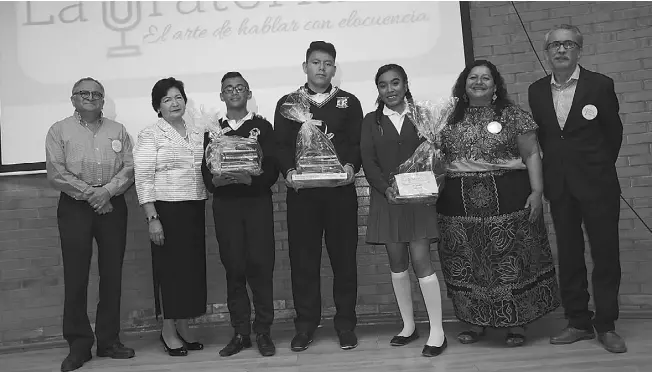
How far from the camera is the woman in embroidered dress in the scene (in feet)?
8.35

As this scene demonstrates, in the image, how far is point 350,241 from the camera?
2770mm

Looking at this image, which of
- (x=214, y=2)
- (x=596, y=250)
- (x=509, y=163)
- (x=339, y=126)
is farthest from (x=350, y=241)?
(x=214, y=2)

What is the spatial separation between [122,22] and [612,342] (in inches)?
143

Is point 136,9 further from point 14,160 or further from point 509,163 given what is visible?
point 509,163

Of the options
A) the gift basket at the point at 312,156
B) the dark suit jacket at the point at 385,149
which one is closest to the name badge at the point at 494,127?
the dark suit jacket at the point at 385,149

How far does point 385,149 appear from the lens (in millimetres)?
2613

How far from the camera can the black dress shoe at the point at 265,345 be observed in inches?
106

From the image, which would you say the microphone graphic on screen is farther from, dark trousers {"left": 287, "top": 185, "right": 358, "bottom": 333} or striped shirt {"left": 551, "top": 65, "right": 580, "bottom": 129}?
striped shirt {"left": 551, "top": 65, "right": 580, "bottom": 129}

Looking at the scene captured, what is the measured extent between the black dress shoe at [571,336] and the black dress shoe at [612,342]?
0.09 metres

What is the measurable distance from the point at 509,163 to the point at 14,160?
3.23 meters

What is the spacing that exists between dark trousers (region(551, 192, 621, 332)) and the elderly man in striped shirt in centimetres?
241

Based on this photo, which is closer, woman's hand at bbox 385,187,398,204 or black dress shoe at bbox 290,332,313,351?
woman's hand at bbox 385,187,398,204

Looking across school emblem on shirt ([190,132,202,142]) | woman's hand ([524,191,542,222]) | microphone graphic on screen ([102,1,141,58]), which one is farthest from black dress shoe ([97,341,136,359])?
woman's hand ([524,191,542,222])

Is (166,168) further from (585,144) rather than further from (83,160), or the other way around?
(585,144)
